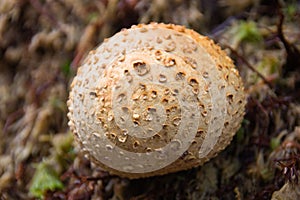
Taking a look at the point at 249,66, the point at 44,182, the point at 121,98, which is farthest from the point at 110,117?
the point at 249,66

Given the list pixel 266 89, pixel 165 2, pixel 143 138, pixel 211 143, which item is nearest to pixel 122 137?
pixel 143 138

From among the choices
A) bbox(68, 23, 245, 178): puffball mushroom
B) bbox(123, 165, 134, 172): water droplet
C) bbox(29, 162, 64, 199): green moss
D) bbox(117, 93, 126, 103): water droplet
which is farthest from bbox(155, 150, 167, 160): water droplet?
bbox(29, 162, 64, 199): green moss

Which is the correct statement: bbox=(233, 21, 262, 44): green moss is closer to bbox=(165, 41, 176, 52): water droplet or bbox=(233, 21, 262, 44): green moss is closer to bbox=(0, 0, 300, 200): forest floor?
bbox=(0, 0, 300, 200): forest floor

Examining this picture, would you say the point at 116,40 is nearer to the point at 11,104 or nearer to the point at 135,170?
the point at 135,170

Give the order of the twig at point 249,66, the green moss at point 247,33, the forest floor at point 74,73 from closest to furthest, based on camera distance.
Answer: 1. the forest floor at point 74,73
2. the twig at point 249,66
3. the green moss at point 247,33

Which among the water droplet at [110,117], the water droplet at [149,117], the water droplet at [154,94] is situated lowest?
the water droplet at [149,117]

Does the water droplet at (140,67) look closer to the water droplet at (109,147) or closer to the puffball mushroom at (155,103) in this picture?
the puffball mushroom at (155,103)

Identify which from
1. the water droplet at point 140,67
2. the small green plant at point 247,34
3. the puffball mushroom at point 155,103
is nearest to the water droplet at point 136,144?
the puffball mushroom at point 155,103
